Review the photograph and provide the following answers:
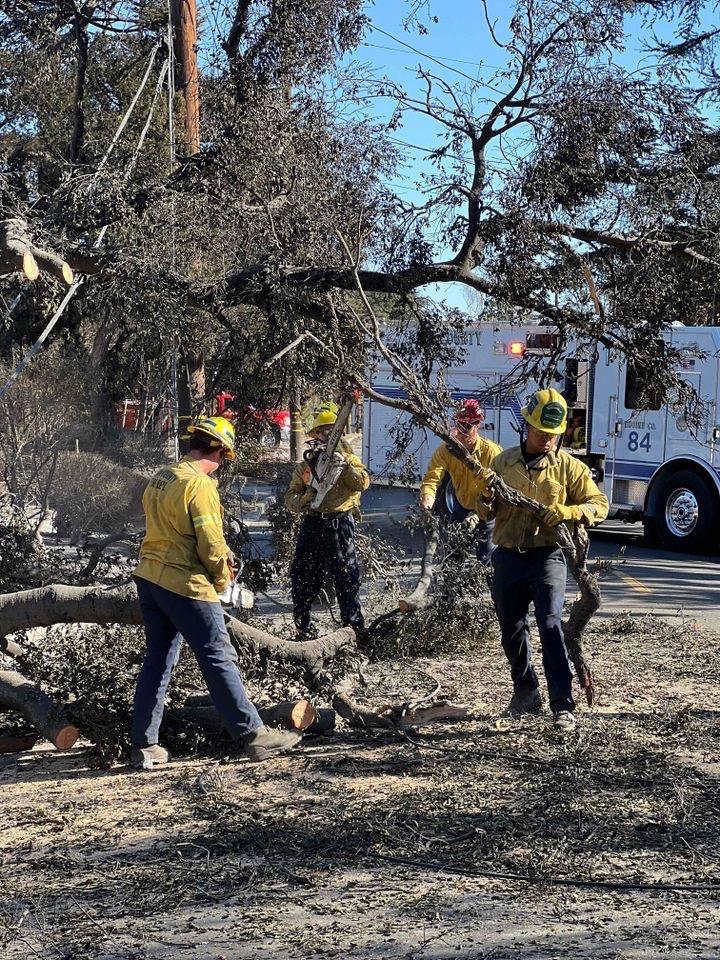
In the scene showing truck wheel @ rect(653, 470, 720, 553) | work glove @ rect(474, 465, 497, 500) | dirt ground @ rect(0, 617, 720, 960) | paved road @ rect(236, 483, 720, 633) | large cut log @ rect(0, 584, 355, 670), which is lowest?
dirt ground @ rect(0, 617, 720, 960)

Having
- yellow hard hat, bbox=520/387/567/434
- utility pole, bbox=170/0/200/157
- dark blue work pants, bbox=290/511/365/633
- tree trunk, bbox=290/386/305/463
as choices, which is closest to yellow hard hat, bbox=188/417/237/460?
yellow hard hat, bbox=520/387/567/434

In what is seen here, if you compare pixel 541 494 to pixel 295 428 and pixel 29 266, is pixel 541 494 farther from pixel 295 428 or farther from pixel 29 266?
pixel 295 428

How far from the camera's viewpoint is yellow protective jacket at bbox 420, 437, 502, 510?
8961mm

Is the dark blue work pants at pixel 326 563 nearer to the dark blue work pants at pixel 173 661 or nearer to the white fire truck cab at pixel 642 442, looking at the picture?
the dark blue work pants at pixel 173 661

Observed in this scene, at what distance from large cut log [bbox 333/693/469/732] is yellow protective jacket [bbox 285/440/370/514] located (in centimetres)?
209

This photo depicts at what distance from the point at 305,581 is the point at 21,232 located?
3550 millimetres

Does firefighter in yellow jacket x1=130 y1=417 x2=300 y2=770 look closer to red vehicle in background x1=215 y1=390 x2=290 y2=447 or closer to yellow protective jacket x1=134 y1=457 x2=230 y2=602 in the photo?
yellow protective jacket x1=134 y1=457 x2=230 y2=602

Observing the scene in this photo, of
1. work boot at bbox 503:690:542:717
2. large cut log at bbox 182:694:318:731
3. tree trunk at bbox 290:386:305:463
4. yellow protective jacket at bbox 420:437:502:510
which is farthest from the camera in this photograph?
tree trunk at bbox 290:386:305:463

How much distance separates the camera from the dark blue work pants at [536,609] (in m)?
6.39

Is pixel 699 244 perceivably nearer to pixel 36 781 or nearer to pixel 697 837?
pixel 697 837

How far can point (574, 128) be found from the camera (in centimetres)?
790

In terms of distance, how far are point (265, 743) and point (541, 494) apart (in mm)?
2006

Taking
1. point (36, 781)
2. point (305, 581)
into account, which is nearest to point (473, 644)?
point (305, 581)

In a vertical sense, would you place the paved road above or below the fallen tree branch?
below
